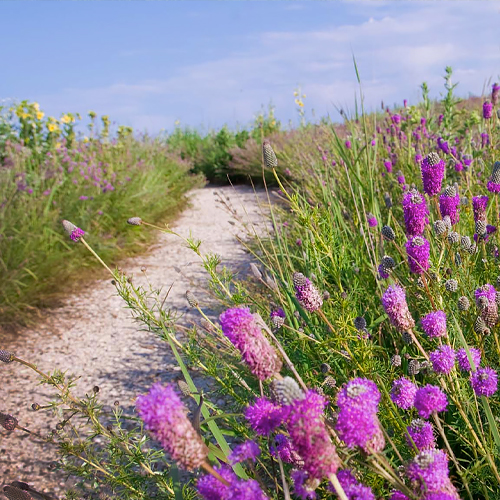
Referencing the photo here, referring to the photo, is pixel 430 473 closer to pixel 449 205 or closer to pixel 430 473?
pixel 430 473

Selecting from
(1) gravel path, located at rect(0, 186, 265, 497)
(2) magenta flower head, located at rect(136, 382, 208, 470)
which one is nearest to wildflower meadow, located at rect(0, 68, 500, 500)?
(2) magenta flower head, located at rect(136, 382, 208, 470)

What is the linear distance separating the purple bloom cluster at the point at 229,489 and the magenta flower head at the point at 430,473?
262 millimetres

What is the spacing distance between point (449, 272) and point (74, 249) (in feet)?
14.7

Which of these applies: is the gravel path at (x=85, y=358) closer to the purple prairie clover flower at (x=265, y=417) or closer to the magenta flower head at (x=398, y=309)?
the magenta flower head at (x=398, y=309)

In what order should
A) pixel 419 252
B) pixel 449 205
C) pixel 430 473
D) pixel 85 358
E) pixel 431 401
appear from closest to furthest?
pixel 430 473
pixel 431 401
pixel 419 252
pixel 449 205
pixel 85 358

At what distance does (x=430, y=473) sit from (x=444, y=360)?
16.9 inches

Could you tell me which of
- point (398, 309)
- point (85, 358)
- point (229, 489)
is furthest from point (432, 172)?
point (85, 358)

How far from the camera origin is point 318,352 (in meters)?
1.94

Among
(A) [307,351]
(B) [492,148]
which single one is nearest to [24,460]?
(A) [307,351]

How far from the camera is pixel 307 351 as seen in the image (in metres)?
2.09

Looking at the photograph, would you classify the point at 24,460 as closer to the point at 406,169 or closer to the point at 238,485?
the point at 238,485

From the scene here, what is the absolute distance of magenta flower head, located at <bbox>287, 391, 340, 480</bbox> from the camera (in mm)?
695

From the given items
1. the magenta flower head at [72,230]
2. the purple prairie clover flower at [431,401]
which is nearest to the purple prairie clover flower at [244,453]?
the purple prairie clover flower at [431,401]

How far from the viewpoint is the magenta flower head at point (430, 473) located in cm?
82
